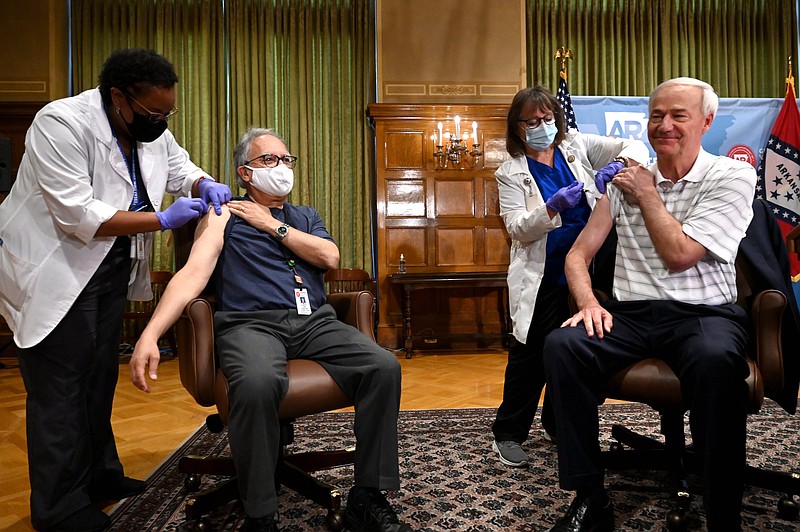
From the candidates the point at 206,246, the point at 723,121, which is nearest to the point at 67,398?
the point at 206,246

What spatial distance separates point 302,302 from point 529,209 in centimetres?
104

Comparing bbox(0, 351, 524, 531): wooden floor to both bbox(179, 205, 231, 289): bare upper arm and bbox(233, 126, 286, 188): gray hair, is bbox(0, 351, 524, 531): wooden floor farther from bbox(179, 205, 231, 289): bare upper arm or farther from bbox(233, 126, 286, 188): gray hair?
bbox(233, 126, 286, 188): gray hair

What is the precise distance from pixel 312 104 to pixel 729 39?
4.79 meters

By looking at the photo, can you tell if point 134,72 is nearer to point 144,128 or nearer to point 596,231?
point 144,128

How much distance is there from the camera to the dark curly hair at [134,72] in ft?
6.09

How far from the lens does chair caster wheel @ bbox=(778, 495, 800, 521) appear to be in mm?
1733

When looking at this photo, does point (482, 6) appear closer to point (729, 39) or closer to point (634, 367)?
point (729, 39)

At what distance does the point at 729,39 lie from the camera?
6.58 meters

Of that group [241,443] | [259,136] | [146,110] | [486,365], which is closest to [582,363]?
[241,443]

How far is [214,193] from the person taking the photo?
2090 mm

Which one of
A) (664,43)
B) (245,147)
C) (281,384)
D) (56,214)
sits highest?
(664,43)

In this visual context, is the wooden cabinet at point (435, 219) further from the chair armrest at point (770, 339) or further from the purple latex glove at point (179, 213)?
A: the chair armrest at point (770, 339)

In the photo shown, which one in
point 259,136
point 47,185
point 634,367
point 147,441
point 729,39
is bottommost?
point 147,441

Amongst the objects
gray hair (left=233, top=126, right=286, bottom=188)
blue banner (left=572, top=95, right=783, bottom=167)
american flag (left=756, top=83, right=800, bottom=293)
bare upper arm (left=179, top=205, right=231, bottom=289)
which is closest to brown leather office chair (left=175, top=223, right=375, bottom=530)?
bare upper arm (left=179, top=205, right=231, bottom=289)
